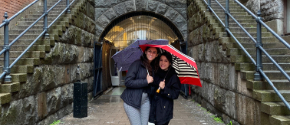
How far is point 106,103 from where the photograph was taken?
8.66 metres

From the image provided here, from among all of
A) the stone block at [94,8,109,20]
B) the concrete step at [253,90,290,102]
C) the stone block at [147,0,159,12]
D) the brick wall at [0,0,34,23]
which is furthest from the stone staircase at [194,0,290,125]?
the brick wall at [0,0,34,23]

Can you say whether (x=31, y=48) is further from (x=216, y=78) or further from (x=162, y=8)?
(x=162, y=8)

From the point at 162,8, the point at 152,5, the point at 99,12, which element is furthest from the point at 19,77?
the point at 162,8

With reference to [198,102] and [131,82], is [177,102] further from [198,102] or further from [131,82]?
[131,82]

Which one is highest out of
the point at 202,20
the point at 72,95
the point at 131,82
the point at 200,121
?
the point at 202,20

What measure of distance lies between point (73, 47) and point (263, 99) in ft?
17.4

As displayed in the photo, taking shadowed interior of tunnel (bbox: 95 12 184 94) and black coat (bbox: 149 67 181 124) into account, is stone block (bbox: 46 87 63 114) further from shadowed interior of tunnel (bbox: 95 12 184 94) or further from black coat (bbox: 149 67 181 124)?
shadowed interior of tunnel (bbox: 95 12 184 94)

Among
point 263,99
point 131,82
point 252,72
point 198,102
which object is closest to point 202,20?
point 198,102

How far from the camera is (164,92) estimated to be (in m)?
3.09

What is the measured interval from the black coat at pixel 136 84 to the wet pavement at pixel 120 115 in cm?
293

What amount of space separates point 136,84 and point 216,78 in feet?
12.4

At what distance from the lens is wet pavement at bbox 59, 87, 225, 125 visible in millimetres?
5938

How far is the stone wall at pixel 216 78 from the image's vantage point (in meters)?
4.54

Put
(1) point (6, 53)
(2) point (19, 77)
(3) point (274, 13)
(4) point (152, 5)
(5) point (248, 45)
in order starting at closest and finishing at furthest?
(1) point (6, 53), (2) point (19, 77), (5) point (248, 45), (3) point (274, 13), (4) point (152, 5)
